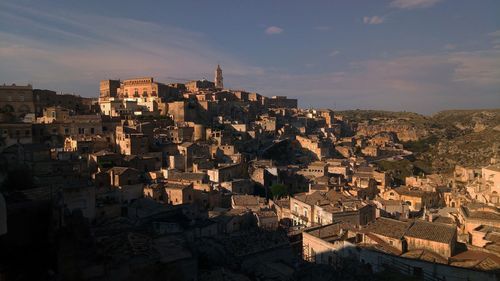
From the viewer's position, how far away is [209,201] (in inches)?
889

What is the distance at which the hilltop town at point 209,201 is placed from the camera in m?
8.43

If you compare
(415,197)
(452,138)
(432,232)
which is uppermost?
(452,138)

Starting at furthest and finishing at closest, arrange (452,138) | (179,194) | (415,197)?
(452,138), (415,197), (179,194)

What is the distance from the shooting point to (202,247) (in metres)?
12.9

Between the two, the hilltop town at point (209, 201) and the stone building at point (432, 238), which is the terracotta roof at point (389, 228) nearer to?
the hilltop town at point (209, 201)

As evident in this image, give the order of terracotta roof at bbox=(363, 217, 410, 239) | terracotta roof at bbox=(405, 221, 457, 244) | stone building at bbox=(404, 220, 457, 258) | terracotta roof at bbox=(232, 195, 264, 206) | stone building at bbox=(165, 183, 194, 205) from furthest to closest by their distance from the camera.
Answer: terracotta roof at bbox=(232, 195, 264, 206)
stone building at bbox=(165, 183, 194, 205)
terracotta roof at bbox=(363, 217, 410, 239)
terracotta roof at bbox=(405, 221, 457, 244)
stone building at bbox=(404, 220, 457, 258)

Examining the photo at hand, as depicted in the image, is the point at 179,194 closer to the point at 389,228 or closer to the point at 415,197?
the point at 389,228

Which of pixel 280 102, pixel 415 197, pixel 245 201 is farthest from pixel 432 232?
pixel 280 102

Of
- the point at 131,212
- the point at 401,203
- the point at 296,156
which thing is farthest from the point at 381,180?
the point at 131,212

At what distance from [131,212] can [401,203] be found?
15733mm

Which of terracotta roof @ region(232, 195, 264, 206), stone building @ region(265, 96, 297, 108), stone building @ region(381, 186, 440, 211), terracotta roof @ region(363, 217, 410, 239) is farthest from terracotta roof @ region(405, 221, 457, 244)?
stone building @ region(265, 96, 297, 108)

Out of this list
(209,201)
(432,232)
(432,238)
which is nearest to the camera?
(432,238)

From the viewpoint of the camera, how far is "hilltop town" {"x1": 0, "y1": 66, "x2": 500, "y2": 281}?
8.43m

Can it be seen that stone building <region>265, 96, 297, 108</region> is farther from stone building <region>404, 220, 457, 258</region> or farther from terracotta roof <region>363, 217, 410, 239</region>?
stone building <region>404, 220, 457, 258</region>
